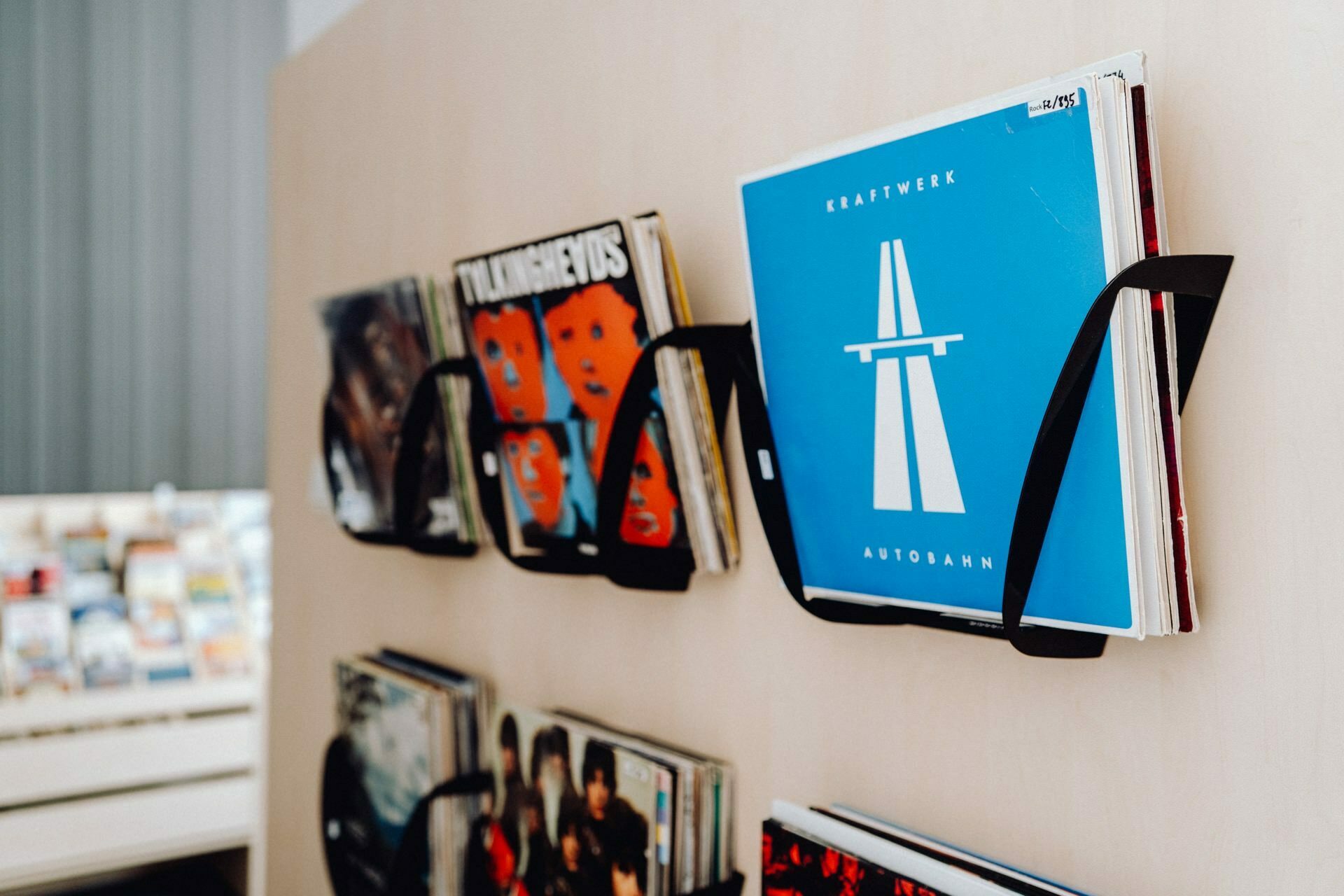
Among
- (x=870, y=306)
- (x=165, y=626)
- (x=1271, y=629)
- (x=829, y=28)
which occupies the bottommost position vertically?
(x=165, y=626)

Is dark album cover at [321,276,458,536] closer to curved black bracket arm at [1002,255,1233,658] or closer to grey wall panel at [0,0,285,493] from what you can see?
curved black bracket arm at [1002,255,1233,658]

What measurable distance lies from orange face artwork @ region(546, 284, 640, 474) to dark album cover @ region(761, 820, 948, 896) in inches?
11.6

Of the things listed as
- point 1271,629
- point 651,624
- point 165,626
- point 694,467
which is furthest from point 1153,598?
point 165,626

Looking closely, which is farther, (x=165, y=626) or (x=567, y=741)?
(x=165, y=626)

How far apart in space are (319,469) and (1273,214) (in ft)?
Answer: 3.58

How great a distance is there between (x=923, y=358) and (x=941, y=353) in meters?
0.01

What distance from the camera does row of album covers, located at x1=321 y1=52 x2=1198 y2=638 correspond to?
0.47m

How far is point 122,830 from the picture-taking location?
6.83 feet

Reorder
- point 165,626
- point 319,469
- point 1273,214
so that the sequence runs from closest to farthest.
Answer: point 1273,214
point 319,469
point 165,626

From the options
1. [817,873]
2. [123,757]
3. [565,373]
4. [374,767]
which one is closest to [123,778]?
[123,757]

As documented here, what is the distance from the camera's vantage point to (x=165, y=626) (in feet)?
7.95

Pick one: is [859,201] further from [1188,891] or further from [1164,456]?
[1188,891]

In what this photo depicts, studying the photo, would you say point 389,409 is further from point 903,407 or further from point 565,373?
point 903,407

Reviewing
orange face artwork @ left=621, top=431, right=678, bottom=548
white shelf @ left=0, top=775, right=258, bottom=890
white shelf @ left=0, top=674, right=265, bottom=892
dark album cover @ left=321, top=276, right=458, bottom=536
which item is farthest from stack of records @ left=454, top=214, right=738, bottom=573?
white shelf @ left=0, top=775, right=258, bottom=890
